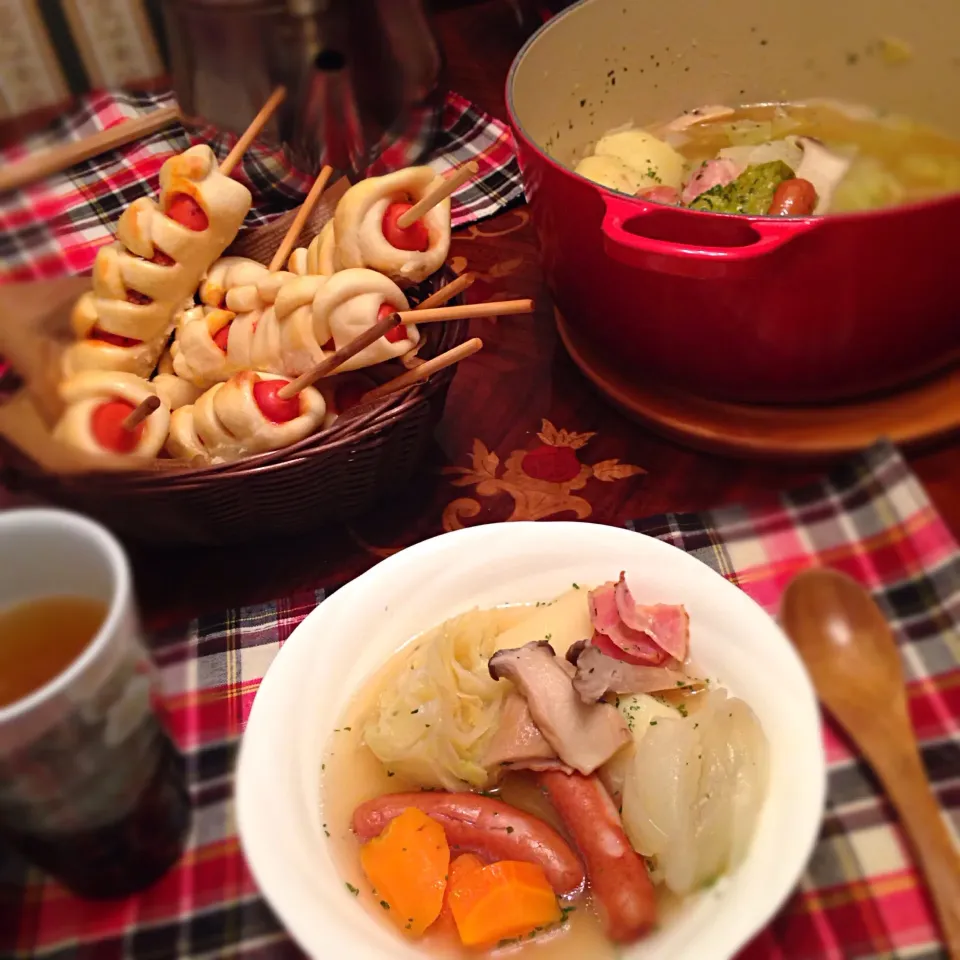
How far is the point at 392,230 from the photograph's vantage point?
727 mm

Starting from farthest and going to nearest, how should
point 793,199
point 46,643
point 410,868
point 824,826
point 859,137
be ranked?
point 859,137, point 793,199, point 410,868, point 824,826, point 46,643

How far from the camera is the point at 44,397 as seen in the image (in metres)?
0.27

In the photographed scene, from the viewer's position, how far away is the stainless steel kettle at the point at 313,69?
873 mm

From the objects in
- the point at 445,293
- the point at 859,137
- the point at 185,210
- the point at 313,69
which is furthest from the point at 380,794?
the point at 859,137

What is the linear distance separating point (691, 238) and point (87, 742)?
487 millimetres

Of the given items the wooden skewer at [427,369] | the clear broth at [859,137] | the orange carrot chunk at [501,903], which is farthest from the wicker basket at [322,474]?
the clear broth at [859,137]

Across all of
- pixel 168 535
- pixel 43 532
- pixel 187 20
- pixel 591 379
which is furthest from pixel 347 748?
pixel 187 20

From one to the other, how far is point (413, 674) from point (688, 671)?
0.59 ft

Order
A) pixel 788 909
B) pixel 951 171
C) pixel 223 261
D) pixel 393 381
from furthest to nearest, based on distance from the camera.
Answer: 1. pixel 951 171
2. pixel 223 261
3. pixel 393 381
4. pixel 788 909

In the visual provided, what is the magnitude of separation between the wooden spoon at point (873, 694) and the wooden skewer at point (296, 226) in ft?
1.91

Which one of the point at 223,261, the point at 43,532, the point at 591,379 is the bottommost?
the point at 591,379

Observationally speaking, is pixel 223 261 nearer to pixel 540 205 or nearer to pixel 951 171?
pixel 540 205

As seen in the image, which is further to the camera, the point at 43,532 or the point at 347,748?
the point at 347,748

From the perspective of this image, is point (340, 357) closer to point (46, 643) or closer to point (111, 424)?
point (111, 424)
